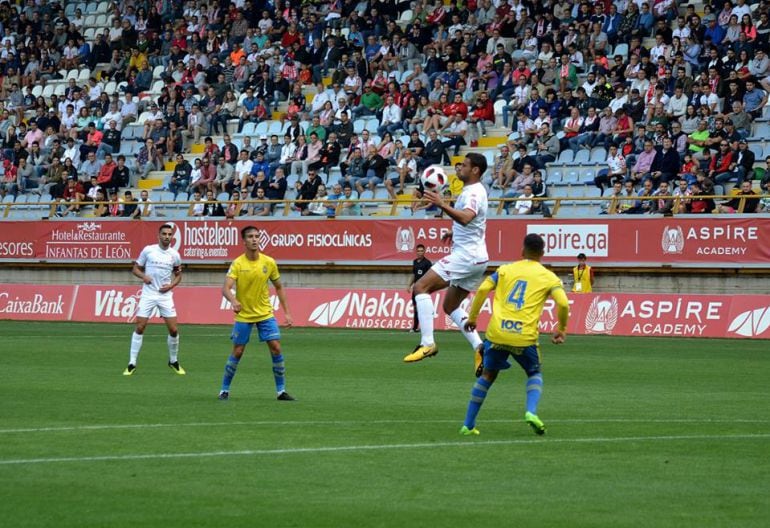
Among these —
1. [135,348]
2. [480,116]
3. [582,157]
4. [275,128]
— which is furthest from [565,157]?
[135,348]

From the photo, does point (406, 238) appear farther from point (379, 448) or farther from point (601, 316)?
point (379, 448)

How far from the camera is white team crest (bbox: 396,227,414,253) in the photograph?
36.0 metres

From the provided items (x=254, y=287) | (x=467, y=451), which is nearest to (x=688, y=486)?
(x=467, y=451)

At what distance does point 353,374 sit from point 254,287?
190 inches

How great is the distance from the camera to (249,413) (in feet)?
48.1

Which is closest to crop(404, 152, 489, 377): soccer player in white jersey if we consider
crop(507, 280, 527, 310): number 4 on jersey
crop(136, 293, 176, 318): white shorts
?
crop(507, 280, 527, 310): number 4 on jersey

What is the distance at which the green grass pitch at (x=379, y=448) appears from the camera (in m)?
8.80

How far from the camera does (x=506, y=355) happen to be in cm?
1216

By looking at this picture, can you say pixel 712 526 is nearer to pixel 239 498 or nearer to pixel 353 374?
pixel 239 498

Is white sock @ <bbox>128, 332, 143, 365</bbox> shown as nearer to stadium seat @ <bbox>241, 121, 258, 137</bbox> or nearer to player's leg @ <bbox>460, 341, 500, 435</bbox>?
player's leg @ <bbox>460, 341, 500, 435</bbox>

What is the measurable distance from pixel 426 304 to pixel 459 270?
1.16 metres

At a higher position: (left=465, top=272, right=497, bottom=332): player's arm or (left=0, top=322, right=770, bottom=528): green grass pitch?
(left=465, top=272, right=497, bottom=332): player's arm

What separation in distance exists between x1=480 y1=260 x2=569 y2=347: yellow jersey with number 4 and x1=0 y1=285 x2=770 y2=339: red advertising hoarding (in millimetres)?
18459

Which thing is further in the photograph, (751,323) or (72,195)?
(72,195)
